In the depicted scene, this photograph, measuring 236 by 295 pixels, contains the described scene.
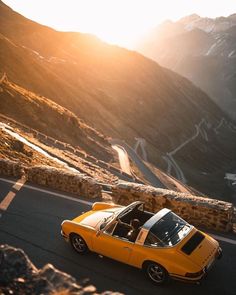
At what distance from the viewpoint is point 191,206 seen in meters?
11.7

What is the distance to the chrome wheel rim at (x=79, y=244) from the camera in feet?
33.4

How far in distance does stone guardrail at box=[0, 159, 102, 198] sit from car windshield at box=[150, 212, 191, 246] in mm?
5612

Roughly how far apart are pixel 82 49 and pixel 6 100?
8675 centimetres

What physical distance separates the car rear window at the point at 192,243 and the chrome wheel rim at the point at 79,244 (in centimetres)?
293

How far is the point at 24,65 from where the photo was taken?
258 ft

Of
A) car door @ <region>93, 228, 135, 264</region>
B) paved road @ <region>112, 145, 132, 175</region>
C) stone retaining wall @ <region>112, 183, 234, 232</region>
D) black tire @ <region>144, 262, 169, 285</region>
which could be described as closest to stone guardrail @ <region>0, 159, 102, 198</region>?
stone retaining wall @ <region>112, 183, 234, 232</region>

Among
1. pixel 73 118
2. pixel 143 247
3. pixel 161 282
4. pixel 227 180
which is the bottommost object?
pixel 227 180

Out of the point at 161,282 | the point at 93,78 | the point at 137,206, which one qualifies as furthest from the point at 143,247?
the point at 93,78

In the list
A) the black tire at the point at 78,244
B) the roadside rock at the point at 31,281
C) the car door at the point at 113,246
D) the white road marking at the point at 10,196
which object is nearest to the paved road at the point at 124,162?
the white road marking at the point at 10,196

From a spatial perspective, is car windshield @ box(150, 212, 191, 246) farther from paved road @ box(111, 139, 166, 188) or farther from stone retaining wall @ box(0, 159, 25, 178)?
paved road @ box(111, 139, 166, 188)

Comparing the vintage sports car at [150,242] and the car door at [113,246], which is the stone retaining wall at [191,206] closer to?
Answer: the vintage sports car at [150,242]

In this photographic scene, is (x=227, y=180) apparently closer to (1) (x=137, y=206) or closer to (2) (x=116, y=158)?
(2) (x=116, y=158)

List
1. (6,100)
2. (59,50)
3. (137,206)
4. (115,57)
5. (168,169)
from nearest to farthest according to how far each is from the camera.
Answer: (137,206), (6,100), (168,169), (59,50), (115,57)

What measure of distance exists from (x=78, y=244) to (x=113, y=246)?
1.34 meters
